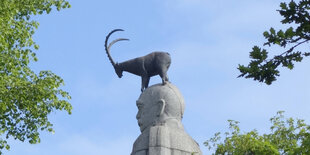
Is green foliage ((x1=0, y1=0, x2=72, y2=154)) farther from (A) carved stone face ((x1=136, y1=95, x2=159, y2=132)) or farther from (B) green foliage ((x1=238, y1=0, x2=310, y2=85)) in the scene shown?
(B) green foliage ((x1=238, y1=0, x2=310, y2=85))

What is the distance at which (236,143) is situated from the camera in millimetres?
18797

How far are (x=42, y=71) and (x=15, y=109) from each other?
120 cm

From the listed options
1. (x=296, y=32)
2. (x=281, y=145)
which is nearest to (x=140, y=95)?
(x=281, y=145)

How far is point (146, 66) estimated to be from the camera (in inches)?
648

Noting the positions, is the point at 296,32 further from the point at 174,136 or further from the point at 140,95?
the point at 140,95

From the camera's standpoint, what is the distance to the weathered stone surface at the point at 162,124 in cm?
1488

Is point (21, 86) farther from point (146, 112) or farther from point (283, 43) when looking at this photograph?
point (283, 43)

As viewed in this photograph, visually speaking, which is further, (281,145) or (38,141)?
(281,145)

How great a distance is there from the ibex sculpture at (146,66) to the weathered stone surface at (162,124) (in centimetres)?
36

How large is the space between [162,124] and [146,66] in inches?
70.5

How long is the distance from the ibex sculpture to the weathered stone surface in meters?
0.36

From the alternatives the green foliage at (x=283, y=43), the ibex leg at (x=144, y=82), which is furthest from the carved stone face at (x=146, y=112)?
the green foliage at (x=283, y=43)

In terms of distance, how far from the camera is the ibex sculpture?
16.2 metres

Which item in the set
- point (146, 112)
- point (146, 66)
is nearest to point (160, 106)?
point (146, 112)
